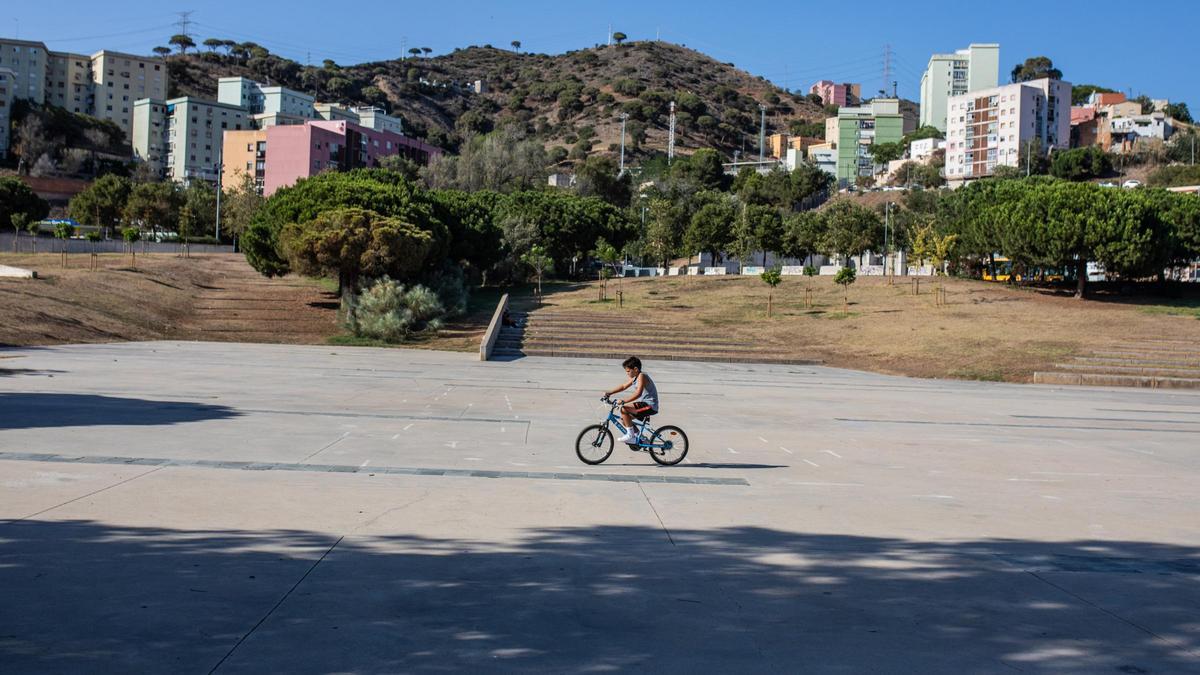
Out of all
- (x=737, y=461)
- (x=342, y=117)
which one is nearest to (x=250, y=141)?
(x=342, y=117)

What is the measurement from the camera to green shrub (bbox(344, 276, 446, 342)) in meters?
37.1

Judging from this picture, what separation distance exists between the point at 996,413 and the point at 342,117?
512ft

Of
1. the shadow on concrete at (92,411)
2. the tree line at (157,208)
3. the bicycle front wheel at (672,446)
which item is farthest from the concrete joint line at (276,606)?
the tree line at (157,208)

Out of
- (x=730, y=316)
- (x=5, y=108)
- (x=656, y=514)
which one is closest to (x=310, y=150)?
(x=5, y=108)

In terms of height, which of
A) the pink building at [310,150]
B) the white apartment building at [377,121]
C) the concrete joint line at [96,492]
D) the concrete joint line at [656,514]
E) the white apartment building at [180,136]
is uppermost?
the white apartment building at [377,121]

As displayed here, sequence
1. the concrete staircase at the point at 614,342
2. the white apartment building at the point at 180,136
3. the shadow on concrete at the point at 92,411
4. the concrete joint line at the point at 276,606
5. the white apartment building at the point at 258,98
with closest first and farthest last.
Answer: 1. the concrete joint line at the point at 276,606
2. the shadow on concrete at the point at 92,411
3. the concrete staircase at the point at 614,342
4. the white apartment building at the point at 180,136
5. the white apartment building at the point at 258,98

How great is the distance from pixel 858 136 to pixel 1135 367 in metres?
167

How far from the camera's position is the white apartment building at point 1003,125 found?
14850cm

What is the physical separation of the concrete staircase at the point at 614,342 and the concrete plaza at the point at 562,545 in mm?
17981

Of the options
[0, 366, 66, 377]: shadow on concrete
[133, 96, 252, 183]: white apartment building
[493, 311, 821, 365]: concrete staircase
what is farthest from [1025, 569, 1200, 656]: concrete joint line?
[133, 96, 252, 183]: white apartment building

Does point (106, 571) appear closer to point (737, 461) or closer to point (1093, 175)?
point (737, 461)

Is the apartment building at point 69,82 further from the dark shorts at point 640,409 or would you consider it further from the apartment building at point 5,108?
the dark shorts at point 640,409

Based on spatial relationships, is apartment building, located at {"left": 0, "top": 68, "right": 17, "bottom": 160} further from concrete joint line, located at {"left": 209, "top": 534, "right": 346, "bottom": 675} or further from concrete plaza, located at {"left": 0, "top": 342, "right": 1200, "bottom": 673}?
concrete joint line, located at {"left": 209, "top": 534, "right": 346, "bottom": 675}

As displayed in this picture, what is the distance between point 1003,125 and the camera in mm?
150500
